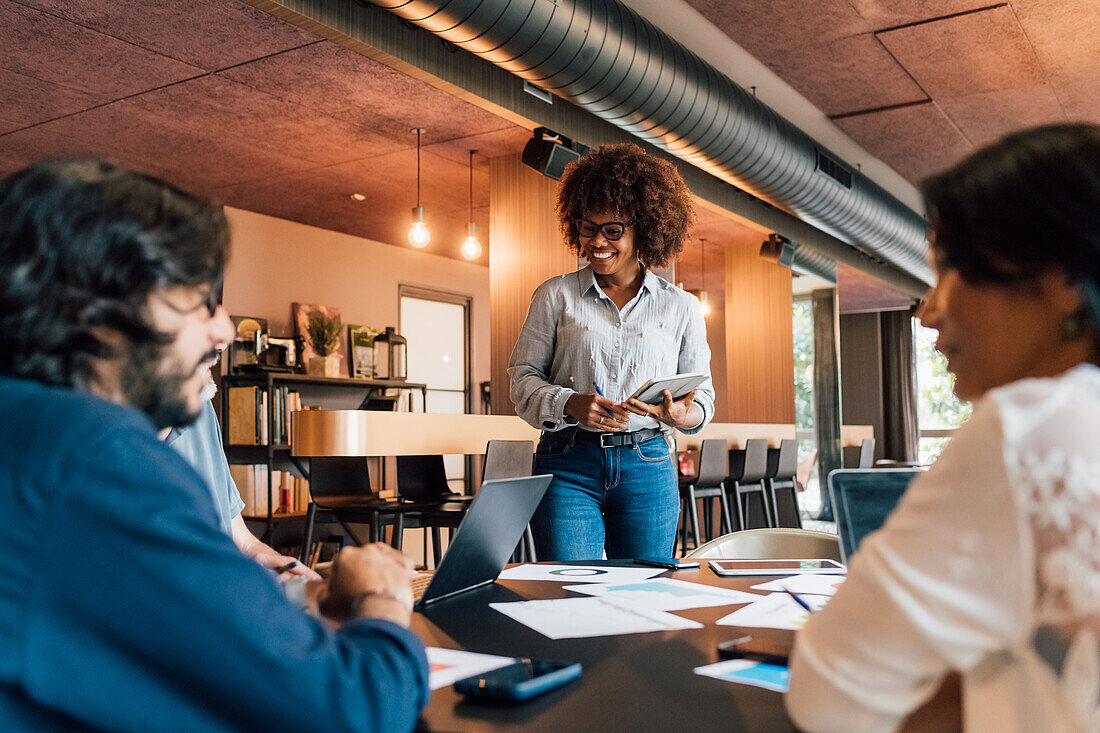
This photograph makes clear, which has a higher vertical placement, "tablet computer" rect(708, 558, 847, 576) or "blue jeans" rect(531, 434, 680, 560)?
"blue jeans" rect(531, 434, 680, 560)

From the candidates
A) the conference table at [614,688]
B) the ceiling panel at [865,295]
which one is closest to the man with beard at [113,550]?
the conference table at [614,688]

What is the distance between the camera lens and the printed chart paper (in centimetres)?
94

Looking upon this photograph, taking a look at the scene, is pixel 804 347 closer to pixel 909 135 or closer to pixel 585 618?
pixel 909 135

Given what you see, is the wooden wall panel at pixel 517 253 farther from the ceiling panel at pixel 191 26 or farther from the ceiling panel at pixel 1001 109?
the ceiling panel at pixel 1001 109

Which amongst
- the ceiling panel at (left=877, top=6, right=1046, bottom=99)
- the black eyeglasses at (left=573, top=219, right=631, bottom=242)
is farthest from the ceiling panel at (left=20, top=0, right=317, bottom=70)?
the ceiling panel at (left=877, top=6, right=1046, bottom=99)

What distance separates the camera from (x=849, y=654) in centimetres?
69

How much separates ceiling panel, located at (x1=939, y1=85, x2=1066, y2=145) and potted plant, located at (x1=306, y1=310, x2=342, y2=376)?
16.0ft

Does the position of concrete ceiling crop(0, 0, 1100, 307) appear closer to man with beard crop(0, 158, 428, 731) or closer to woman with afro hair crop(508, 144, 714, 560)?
woman with afro hair crop(508, 144, 714, 560)

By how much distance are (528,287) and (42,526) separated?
16.8 feet

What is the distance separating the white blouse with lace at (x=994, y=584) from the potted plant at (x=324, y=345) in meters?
6.98

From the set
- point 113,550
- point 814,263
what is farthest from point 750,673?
point 814,263

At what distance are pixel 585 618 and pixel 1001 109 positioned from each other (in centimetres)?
588

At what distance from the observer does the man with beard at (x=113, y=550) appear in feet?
2.19

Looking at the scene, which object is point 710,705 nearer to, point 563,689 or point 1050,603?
point 563,689
